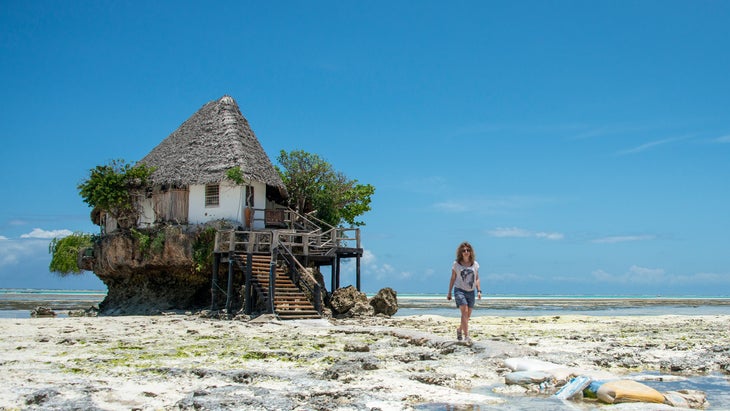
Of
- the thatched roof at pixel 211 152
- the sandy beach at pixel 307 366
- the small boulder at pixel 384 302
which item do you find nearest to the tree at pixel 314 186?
the thatched roof at pixel 211 152

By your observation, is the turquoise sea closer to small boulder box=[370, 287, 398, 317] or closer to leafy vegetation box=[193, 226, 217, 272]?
small boulder box=[370, 287, 398, 317]

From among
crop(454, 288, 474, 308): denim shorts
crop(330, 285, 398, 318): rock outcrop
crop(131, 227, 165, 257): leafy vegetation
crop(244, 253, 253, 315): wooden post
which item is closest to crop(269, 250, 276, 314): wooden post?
crop(244, 253, 253, 315): wooden post

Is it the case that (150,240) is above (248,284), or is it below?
above

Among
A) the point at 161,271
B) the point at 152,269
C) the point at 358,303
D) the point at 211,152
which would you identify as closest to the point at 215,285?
the point at 161,271

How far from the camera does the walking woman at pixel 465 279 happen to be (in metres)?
11.5

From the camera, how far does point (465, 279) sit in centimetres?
1153

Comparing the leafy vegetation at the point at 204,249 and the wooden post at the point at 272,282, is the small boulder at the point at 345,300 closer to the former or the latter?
the wooden post at the point at 272,282

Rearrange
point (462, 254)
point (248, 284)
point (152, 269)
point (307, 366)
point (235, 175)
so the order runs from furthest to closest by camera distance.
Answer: point (152, 269)
point (235, 175)
point (248, 284)
point (462, 254)
point (307, 366)

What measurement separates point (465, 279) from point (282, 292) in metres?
10.2

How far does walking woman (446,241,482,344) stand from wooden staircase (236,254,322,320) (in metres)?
8.77

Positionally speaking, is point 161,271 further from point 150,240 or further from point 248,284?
point 248,284

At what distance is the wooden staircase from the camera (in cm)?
1973

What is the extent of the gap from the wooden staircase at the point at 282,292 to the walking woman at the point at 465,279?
8.77 meters

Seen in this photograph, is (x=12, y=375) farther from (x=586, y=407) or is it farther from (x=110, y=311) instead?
(x=110, y=311)
